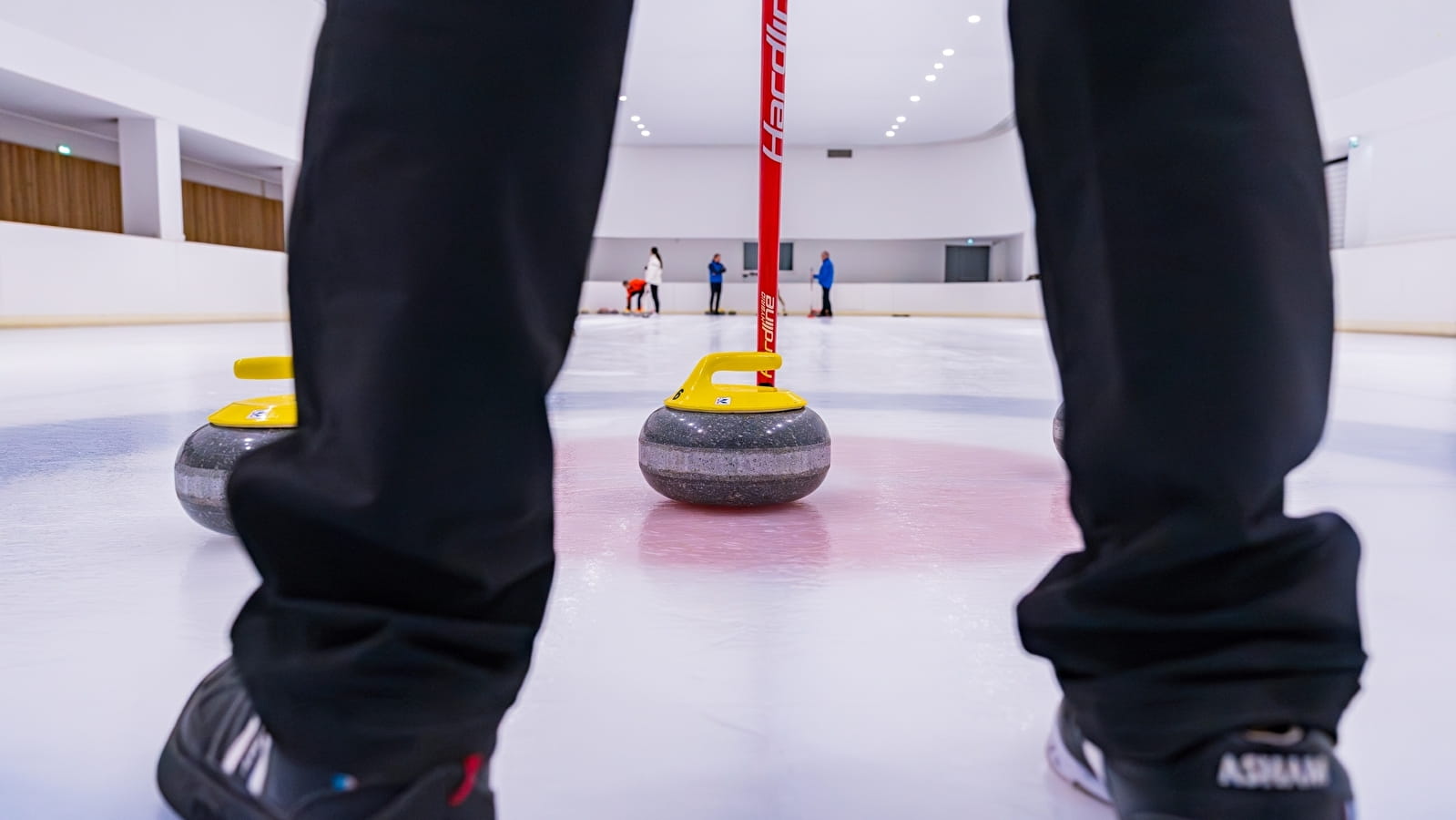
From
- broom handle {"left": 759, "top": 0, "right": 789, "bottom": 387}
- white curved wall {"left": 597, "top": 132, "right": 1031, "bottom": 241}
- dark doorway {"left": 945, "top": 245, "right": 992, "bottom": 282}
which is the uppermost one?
white curved wall {"left": 597, "top": 132, "right": 1031, "bottom": 241}

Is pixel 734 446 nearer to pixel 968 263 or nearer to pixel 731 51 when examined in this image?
pixel 731 51

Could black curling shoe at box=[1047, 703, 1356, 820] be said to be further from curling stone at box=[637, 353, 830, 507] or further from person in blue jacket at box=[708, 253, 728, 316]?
person in blue jacket at box=[708, 253, 728, 316]

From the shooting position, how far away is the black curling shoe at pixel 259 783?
1.27 ft

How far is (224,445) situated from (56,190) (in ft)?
44.5

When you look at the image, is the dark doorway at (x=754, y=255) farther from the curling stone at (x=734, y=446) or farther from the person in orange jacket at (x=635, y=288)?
the curling stone at (x=734, y=446)

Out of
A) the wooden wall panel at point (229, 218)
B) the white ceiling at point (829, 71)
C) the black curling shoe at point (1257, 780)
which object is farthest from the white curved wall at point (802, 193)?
the black curling shoe at point (1257, 780)

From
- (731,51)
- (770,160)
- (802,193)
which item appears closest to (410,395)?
(770,160)

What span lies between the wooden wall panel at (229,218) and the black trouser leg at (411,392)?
51.9ft

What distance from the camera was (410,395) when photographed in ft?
Result: 1.32

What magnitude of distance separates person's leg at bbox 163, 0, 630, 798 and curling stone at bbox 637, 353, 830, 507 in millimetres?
840

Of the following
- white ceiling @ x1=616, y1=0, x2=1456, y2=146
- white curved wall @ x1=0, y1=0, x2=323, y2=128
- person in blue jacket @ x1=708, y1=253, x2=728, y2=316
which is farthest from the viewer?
person in blue jacket @ x1=708, y1=253, x2=728, y2=316

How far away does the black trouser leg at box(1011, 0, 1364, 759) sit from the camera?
389 millimetres

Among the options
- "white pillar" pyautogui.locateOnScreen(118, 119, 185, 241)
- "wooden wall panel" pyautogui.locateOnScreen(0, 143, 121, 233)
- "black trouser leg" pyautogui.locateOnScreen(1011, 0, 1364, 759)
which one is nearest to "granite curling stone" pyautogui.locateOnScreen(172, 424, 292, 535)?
"black trouser leg" pyautogui.locateOnScreen(1011, 0, 1364, 759)

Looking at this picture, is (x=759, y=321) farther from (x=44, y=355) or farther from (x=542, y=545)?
(x=44, y=355)
